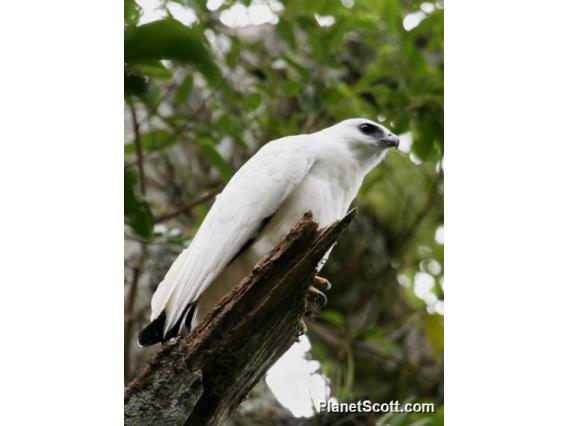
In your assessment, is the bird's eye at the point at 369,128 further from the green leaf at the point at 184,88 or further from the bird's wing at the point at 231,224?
the green leaf at the point at 184,88

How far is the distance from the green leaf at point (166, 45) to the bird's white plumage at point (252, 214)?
2.33ft

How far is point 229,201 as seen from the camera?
175 inches

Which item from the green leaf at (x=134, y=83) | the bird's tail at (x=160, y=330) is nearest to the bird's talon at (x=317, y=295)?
the bird's tail at (x=160, y=330)

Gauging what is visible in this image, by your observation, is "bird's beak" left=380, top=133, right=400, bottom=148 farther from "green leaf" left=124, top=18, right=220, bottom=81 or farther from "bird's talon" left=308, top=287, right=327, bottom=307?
"green leaf" left=124, top=18, right=220, bottom=81

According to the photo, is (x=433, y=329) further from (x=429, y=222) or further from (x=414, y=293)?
(x=429, y=222)

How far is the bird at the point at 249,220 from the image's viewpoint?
13.6 feet

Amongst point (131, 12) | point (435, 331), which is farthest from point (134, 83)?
point (435, 331)

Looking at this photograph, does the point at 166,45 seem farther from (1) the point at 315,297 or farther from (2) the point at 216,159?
(1) the point at 315,297

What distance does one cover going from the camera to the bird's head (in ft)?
16.1

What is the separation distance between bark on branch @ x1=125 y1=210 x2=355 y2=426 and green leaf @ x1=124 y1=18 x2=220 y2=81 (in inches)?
43.9

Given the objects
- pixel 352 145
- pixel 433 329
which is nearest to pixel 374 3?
pixel 352 145

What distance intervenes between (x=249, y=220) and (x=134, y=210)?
2.19ft

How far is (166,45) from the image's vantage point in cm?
400

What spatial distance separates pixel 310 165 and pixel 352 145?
1.78 feet
